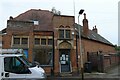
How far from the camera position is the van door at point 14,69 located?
11.8 m

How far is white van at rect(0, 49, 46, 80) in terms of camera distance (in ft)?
38.7

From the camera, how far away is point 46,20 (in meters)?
40.0

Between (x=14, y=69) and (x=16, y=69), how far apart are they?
0.11m

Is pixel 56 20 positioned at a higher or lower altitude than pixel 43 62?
higher

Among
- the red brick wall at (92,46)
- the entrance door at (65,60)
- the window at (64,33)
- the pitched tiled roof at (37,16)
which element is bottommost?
the entrance door at (65,60)

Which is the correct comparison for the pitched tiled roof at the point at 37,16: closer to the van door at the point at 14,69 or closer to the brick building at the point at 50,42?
the brick building at the point at 50,42

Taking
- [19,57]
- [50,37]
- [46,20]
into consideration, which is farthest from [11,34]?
[19,57]

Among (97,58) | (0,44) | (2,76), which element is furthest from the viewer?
(97,58)

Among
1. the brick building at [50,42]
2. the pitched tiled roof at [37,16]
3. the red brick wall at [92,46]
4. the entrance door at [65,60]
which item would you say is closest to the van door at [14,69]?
the brick building at [50,42]

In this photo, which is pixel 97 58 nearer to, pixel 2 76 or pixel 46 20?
pixel 46 20

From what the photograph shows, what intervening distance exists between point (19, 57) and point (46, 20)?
28007 millimetres

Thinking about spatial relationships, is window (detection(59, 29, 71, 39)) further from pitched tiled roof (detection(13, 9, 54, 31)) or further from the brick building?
pitched tiled roof (detection(13, 9, 54, 31))

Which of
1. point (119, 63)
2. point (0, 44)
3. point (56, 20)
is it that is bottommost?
point (119, 63)

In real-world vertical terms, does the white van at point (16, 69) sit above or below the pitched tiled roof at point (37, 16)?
below
